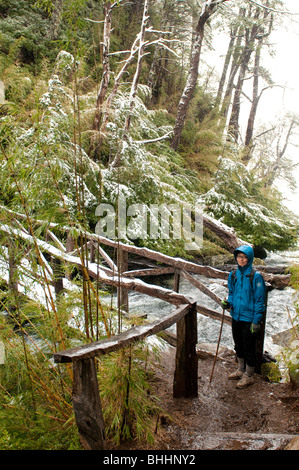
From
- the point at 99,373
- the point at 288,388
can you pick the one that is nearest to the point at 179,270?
the point at 288,388

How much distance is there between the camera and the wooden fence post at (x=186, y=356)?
264cm

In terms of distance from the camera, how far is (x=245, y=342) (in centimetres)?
334

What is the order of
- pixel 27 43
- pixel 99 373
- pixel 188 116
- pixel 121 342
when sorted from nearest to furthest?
1. pixel 121 342
2. pixel 99 373
3. pixel 27 43
4. pixel 188 116

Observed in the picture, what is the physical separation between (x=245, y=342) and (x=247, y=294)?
0.59 meters

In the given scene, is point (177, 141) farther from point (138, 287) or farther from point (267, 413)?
point (267, 413)

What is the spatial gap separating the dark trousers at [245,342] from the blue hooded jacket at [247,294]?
0.10 metres

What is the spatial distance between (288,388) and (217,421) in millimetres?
1125

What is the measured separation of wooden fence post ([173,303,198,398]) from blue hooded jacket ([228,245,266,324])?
0.82 m

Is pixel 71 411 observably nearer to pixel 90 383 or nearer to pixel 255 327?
pixel 90 383

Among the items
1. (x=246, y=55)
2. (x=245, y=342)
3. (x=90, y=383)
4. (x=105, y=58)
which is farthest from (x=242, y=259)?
(x=246, y=55)

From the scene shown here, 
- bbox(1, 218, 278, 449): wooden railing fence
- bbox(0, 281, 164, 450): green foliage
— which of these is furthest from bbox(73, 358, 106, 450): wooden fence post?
bbox(0, 281, 164, 450): green foliage

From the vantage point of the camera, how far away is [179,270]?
500cm

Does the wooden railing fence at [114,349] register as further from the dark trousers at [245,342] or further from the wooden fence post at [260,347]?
the dark trousers at [245,342]
